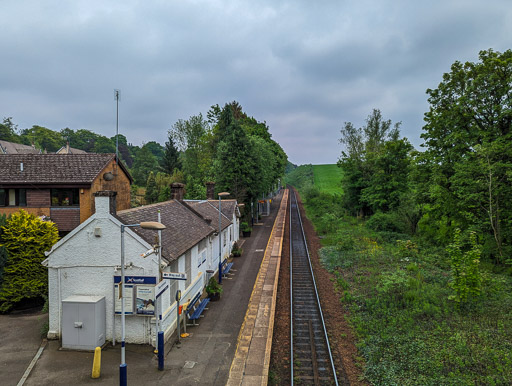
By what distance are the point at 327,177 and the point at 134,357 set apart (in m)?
117

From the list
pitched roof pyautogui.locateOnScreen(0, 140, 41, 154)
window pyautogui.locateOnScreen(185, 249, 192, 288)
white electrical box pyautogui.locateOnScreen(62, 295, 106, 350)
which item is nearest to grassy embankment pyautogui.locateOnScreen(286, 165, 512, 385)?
window pyautogui.locateOnScreen(185, 249, 192, 288)

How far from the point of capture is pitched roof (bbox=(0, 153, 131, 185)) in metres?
20.3

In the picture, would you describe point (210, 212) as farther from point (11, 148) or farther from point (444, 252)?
point (11, 148)

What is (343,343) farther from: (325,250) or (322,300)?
A: (325,250)

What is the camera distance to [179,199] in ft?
72.3

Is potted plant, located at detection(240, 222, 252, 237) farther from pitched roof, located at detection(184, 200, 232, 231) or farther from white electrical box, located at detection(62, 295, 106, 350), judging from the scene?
white electrical box, located at detection(62, 295, 106, 350)

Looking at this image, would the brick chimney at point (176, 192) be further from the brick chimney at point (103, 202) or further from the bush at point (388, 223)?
the bush at point (388, 223)

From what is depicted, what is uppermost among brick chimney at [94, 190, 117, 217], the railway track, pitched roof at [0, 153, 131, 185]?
pitched roof at [0, 153, 131, 185]

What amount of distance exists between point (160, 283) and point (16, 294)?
9.03 meters

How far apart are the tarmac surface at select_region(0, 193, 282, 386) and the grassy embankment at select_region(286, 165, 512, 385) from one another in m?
4.98

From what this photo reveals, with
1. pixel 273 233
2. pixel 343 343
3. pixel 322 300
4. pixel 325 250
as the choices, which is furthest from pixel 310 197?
pixel 343 343

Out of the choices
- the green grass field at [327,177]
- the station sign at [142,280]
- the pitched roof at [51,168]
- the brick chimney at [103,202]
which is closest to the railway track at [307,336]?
the station sign at [142,280]

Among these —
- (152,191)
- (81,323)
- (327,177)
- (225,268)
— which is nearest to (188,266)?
(81,323)

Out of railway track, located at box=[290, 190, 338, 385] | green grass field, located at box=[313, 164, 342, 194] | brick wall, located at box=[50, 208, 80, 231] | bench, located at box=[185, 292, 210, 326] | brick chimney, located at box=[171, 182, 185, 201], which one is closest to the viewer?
railway track, located at box=[290, 190, 338, 385]
